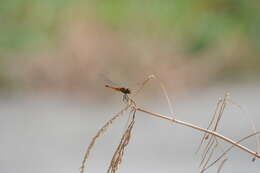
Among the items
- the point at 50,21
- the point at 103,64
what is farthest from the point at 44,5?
the point at 103,64

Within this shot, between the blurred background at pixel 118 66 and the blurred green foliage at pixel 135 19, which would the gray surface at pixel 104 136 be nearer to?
the blurred background at pixel 118 66

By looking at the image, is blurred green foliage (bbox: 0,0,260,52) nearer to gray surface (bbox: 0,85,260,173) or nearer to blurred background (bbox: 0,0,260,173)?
blurred background (bbox: 0,0,260,173)

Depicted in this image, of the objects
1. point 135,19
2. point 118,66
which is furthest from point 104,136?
point 135,19

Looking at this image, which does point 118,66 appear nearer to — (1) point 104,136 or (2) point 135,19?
(2) point 135,19

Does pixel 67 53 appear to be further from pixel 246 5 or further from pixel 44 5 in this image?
pixel 246 5

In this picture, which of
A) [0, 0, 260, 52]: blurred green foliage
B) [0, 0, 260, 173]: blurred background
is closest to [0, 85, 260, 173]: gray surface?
[0, 0, 260, 173]: blurred background

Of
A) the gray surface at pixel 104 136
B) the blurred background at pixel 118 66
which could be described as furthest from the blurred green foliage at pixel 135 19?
the gray surface at pixel 104 136

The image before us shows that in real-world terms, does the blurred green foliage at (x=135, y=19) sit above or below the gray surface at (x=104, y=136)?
above

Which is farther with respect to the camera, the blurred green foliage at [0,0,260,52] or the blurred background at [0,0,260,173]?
the blurred green foliage at [0,0,260,52]
